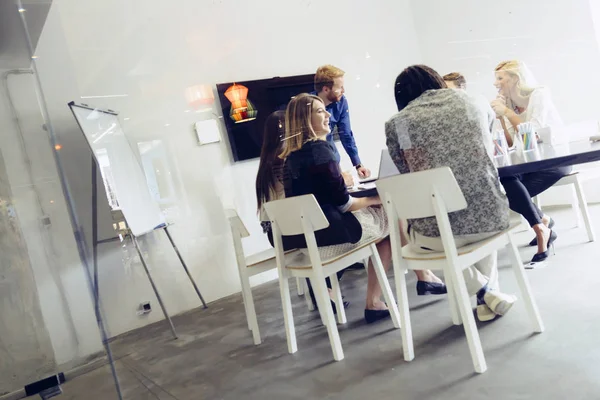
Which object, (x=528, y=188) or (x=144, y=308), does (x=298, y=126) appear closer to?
(x=528, y=188)

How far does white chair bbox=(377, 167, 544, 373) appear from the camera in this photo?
164 centimetres

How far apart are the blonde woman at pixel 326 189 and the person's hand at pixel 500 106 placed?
0.66 metres

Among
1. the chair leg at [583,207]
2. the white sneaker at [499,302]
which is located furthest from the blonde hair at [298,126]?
the chair leg at [583,207]

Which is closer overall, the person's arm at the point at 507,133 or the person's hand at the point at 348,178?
the person's arm at the point at 507,133

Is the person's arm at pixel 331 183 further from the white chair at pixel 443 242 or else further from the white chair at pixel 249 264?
the white chair at pixel 249 264

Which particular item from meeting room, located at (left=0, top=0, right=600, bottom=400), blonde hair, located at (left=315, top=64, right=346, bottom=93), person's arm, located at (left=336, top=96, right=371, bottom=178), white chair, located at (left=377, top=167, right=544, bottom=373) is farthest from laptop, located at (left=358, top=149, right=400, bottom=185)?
blonde hair, located at (left=315, top=64, right=346, bottom=93)

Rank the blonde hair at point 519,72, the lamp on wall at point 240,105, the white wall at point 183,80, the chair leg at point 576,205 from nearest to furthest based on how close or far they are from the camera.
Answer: the blonde hair at point 519,72 < the chair leg at point 576,205 < the white wall at point 183,80 < the lamp on wall at point 240,105

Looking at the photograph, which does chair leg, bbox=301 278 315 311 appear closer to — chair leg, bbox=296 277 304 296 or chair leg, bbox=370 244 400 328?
chair leg, bbox=296 277 304 296

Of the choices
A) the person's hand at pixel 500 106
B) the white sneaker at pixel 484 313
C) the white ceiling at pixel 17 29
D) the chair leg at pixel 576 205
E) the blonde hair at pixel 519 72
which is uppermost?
the white ceiling at pixel 17 29

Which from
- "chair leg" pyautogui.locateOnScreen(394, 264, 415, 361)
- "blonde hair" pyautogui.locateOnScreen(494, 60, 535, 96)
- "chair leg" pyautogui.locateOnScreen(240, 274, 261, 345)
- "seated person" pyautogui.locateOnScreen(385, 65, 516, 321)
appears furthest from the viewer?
"chair leg" pyautogui.locateOnScreen(240, 274, 261, 345)

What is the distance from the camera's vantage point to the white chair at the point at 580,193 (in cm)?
200

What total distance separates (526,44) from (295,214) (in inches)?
46.9

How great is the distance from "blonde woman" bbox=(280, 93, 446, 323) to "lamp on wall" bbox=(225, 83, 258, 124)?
522 millimetres

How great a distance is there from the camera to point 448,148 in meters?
1.75
